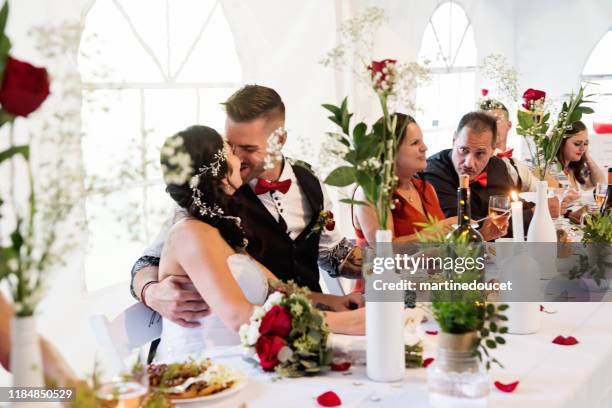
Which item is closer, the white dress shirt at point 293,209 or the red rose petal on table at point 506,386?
the red rose petal on table at point 506,386

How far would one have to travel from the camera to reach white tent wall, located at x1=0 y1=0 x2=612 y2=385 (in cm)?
293

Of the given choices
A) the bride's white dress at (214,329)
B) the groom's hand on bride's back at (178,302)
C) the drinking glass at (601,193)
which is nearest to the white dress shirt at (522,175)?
the drinking glass at (601,193)

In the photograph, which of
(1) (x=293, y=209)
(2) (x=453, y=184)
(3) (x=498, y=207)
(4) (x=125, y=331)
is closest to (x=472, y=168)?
(2) (x=453, y=184)

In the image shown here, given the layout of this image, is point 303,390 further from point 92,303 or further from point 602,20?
point 602,20

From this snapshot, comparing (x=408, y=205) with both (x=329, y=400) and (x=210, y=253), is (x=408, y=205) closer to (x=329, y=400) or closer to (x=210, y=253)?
(x=210, y=253)

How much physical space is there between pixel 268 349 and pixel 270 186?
113 centimetres

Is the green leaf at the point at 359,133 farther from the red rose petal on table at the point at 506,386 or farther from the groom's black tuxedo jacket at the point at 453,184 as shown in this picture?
the groom's black tuxedo jacket at the point at 453,184

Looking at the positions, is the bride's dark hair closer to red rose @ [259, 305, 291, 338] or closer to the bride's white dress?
the bride's white dress

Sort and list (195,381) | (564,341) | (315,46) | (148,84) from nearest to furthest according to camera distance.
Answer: (195,381) → (564,341) → (148,84) → (315,46)

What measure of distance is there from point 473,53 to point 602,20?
4.47 ft

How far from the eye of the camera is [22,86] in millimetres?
1042

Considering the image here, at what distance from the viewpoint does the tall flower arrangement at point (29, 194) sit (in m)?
1.04

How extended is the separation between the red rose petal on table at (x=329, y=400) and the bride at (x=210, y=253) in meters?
0.49

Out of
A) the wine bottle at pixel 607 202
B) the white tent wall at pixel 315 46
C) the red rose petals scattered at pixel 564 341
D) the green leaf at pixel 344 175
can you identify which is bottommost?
the red rose petals scattered at pixel 564 341
